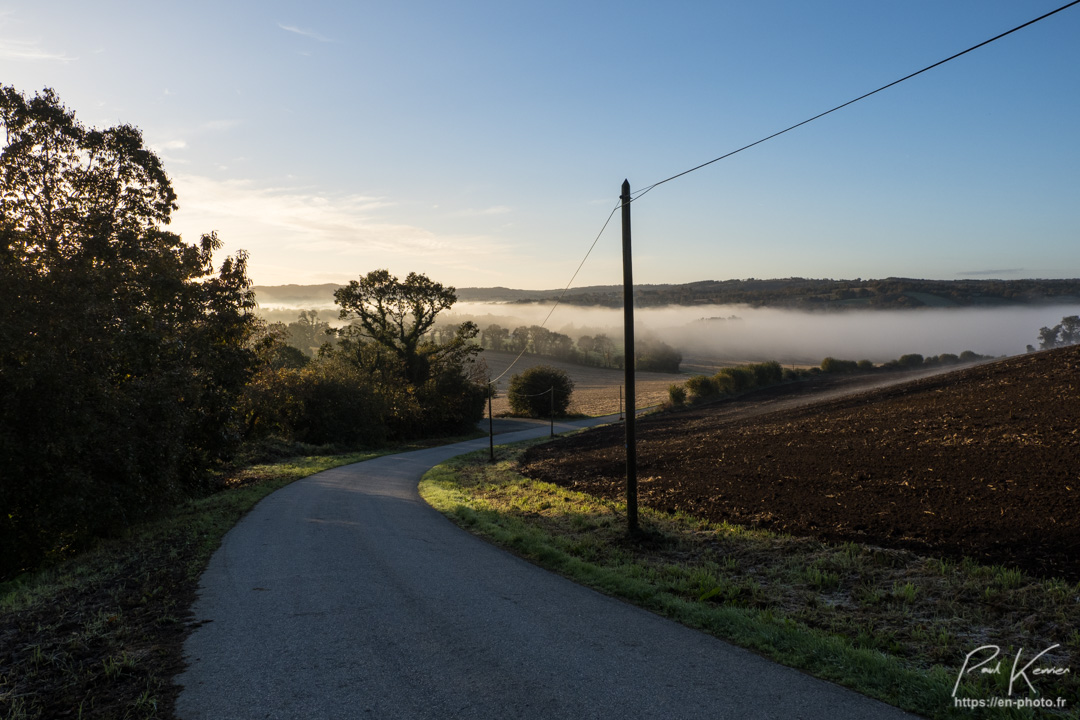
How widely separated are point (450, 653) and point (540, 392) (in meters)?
67.4

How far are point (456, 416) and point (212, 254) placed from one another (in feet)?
132

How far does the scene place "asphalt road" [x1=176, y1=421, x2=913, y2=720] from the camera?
6.06 metres

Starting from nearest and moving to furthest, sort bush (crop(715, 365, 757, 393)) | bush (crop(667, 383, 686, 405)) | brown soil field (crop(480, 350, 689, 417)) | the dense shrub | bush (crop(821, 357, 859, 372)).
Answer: bush (crop(667, 383, 686, 405)), bush (crop(715, 365, 757, 393)), brown soil field (crop(480, 350, 689, 417)), bush (crop(821, 357, 859, 372)), the dense shrub

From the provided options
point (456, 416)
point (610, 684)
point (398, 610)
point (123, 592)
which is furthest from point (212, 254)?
point (456, 416)

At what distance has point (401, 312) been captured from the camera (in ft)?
196

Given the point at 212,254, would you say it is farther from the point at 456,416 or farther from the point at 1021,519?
the point at 456,416

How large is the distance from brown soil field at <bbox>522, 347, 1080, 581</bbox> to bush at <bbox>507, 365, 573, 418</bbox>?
44782 millimetres

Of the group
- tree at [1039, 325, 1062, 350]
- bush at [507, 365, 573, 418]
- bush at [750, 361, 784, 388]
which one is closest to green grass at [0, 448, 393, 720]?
bush at [507, 365, 573, 418]

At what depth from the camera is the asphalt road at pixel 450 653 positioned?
606cm

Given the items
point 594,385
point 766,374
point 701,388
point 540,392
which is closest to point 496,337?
point 594,385

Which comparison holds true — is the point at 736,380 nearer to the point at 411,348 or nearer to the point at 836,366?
the point at 836,366

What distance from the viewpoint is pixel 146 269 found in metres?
18.5
